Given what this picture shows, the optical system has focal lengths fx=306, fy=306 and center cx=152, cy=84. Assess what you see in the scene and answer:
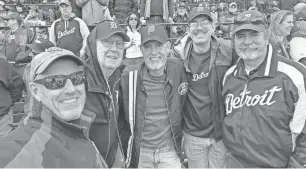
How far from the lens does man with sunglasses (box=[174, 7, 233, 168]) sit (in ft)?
11.0

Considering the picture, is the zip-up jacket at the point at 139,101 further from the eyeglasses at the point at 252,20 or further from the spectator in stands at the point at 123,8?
the spectator in stands at the point at 123,8

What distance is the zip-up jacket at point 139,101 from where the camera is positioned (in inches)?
131

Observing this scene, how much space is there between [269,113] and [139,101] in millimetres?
1340

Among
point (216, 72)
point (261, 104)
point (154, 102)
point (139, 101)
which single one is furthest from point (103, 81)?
point (261, 104)

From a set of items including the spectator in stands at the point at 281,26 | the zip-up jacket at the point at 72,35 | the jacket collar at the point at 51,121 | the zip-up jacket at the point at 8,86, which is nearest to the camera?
the jacket collar at the point at 51,121

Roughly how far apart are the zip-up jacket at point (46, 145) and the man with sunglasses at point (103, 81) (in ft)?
2.26

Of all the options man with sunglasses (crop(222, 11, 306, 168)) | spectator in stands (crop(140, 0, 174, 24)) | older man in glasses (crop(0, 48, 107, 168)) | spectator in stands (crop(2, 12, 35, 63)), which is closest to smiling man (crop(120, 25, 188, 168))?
man with sunglasses (crop(222, 11, 306, 168))

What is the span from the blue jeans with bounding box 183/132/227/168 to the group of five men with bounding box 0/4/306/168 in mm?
11

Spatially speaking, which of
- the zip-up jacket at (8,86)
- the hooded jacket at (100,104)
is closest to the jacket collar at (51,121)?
the hooded jacket at (100,104)

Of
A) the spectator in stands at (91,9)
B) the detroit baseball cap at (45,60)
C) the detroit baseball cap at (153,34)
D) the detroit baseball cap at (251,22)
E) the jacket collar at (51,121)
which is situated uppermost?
the spectator in stands at (91,9)

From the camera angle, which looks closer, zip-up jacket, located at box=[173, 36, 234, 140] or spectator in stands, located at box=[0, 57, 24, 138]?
zip-up jacket, located at box=[173, 36, 234, 140]

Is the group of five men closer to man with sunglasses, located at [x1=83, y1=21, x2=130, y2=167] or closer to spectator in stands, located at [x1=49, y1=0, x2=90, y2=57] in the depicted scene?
man with sunglasses, located at [x1=83, y1=21, x2=130, y2=167]

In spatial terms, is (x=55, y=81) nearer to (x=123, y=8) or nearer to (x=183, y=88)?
(x=183, y=88)

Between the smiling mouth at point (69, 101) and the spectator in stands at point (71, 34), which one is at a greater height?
the spectator in stands at point (71, 34)
